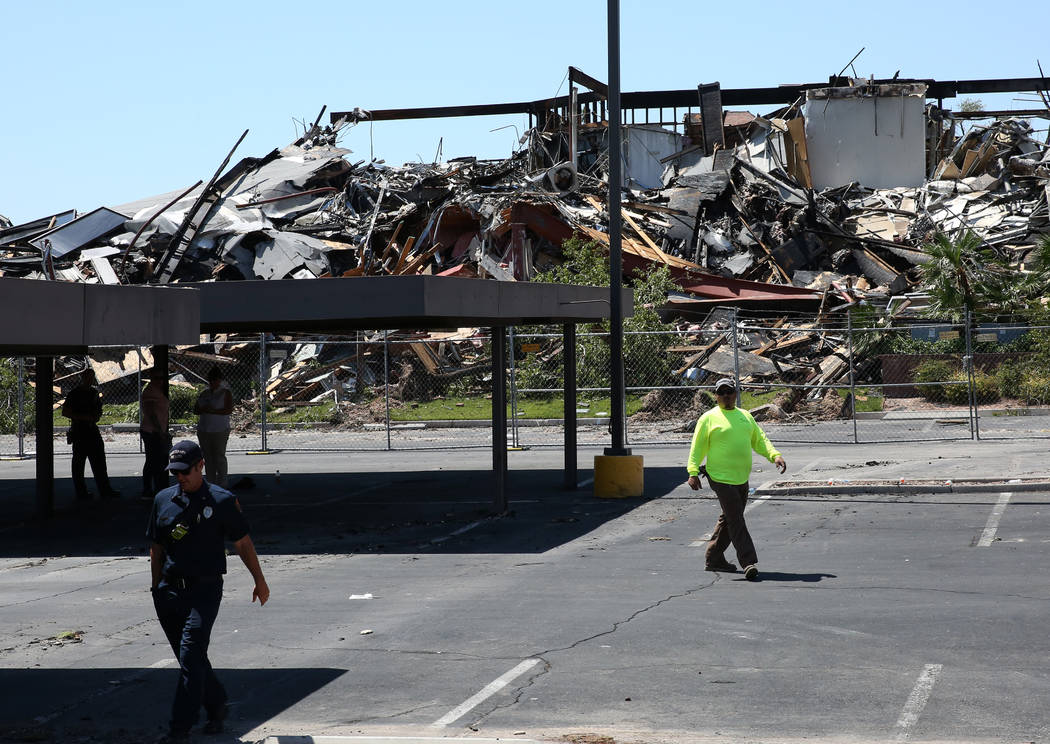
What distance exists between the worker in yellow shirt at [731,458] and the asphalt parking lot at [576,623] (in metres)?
0.39

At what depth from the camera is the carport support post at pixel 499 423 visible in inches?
575

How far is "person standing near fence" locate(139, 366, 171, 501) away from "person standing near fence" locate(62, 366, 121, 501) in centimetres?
102

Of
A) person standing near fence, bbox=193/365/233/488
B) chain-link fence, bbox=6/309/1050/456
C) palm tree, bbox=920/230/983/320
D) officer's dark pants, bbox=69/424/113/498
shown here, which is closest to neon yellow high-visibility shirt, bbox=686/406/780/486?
Result: person standing near fence, bbox=193/365/233/488

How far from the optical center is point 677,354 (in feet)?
96.7

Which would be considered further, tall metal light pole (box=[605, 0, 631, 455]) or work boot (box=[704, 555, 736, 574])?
tall metal light pole (box=[605, 0, 631, 455])

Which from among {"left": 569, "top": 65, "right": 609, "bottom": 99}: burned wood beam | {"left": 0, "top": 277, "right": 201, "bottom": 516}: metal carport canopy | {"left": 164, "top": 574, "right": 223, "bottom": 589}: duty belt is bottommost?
{"left": 164, "top": 574, "right": 223, "bottom": 589}: duty belt

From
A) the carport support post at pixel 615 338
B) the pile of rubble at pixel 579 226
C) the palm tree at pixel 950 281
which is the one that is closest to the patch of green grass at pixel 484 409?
the pile of rubble at pixel 579 226

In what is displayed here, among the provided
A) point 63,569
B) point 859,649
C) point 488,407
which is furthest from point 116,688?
point 488,407

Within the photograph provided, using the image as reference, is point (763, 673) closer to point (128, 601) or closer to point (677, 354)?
point (128, 601)

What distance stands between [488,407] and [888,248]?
14.7 m

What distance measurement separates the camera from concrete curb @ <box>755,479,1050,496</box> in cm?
1488

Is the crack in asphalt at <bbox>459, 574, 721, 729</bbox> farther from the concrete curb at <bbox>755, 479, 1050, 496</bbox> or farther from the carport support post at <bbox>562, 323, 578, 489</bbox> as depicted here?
the carport support post at <bbox>562, 323, 578, 489</bbox>

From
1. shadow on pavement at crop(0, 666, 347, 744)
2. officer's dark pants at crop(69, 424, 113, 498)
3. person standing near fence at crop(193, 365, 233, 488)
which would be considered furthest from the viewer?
officer's dark pants at crop(69, 424, 113, 498)

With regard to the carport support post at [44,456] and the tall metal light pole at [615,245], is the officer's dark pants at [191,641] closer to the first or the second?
the tall metal light pole at [615,245]
